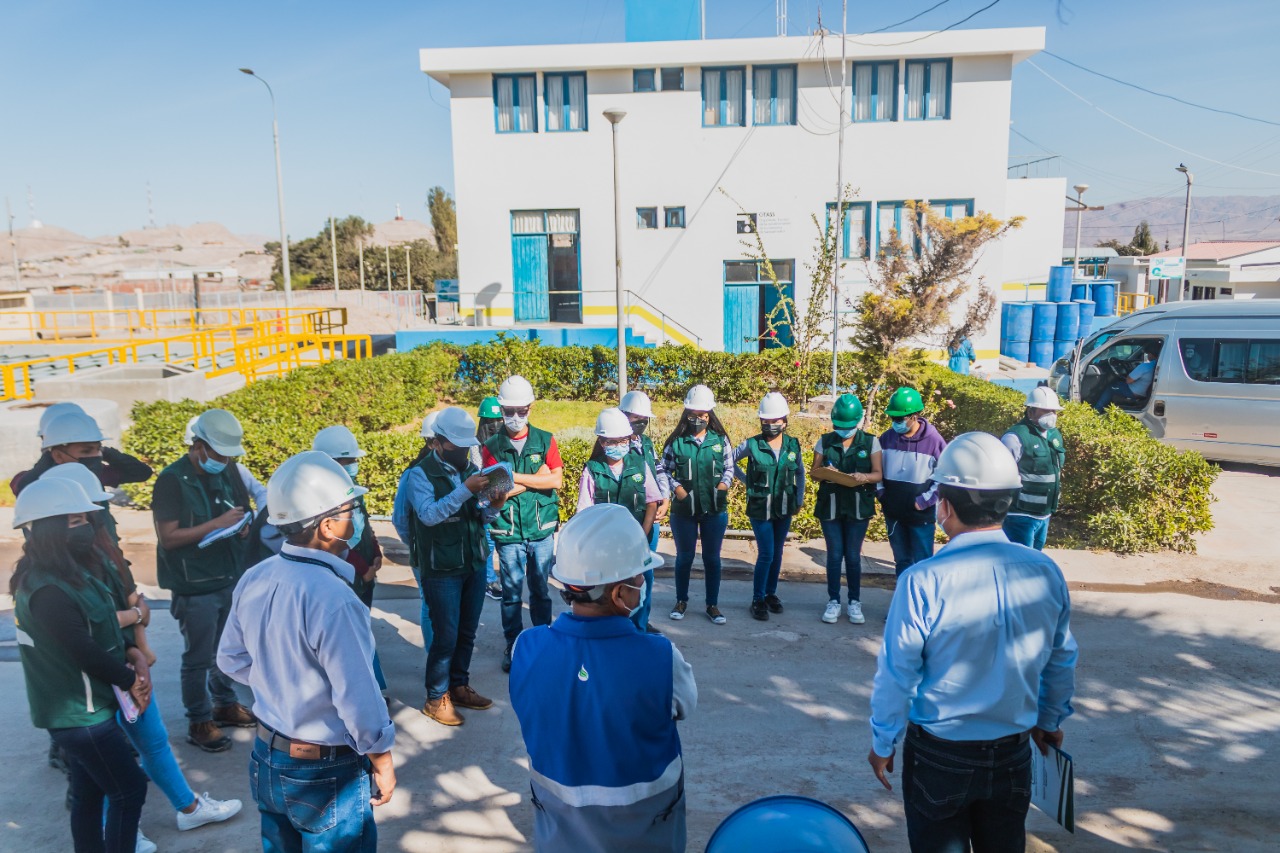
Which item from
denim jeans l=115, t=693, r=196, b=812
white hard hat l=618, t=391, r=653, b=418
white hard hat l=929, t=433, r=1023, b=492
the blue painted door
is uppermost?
the blue painted door

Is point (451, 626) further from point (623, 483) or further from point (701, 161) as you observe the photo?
point (701, 161)

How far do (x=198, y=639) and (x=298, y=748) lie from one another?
7.58ft

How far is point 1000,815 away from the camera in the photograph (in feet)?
9.61

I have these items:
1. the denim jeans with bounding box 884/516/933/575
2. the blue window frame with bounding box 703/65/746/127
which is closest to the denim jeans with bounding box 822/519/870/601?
the denim jeans with bounding box 884/516/933/575

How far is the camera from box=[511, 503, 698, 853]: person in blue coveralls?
2.53m


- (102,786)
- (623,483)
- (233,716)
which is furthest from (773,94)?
(102,786)

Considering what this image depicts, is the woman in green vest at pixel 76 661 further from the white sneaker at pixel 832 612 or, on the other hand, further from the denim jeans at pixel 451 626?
the white sneaker at pixel 832 612

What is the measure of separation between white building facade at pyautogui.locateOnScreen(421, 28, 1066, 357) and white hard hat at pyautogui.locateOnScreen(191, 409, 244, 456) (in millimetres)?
17410

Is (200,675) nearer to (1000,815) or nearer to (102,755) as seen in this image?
(102,755)

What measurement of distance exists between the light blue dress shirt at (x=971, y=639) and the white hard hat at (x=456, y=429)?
2892 mm

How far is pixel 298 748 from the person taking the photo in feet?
9.45

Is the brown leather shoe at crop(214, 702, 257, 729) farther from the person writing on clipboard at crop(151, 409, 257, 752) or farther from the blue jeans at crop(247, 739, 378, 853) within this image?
the blue jeans at crop(247, 739, 378, 853)

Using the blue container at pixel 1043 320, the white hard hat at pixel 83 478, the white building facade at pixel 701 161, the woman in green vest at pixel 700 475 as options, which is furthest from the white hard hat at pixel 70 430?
the blue container at pixel 1043 320

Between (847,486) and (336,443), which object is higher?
(336,443)
